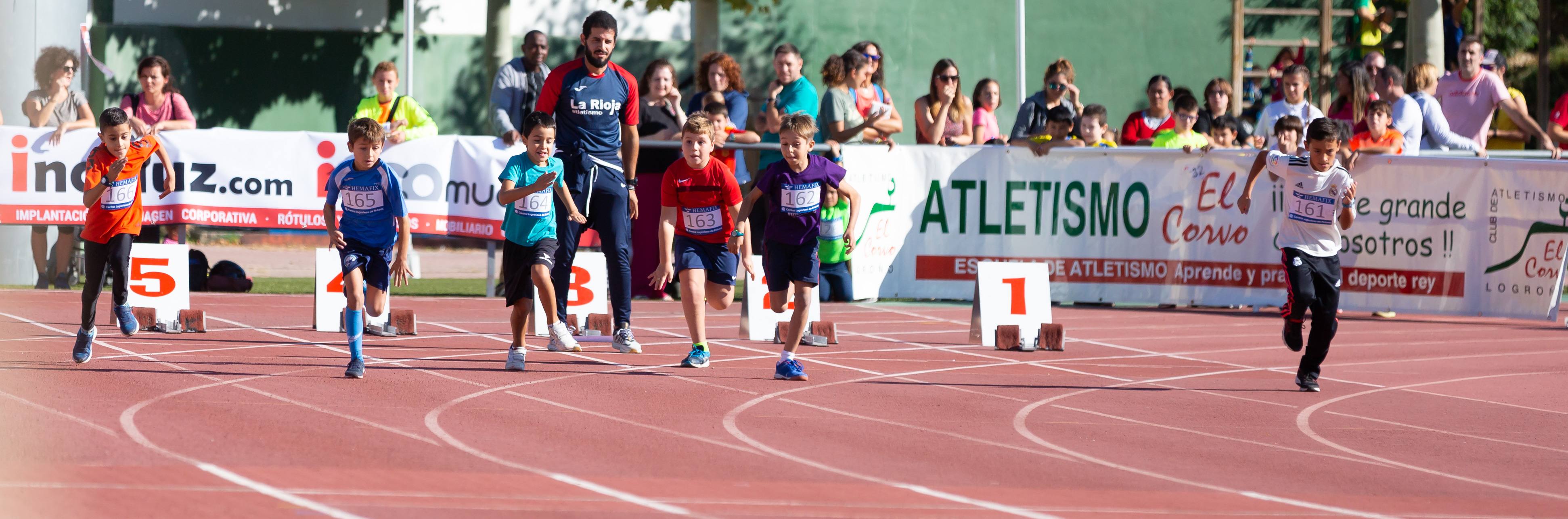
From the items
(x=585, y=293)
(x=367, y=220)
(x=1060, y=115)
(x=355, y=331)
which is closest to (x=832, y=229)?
(x=585, y=293)

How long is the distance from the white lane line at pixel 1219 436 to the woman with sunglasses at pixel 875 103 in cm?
577

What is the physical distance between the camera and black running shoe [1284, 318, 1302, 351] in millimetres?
10336

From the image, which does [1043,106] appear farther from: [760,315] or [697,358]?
[697,358]

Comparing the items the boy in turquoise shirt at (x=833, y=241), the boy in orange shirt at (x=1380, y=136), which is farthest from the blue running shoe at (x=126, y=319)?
the boy in orange shirt at (x=1380, y=136)

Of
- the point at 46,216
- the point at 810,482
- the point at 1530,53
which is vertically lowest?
the point at 810,482

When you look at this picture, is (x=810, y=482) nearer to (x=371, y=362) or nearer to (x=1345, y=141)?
(x=371, y=362)

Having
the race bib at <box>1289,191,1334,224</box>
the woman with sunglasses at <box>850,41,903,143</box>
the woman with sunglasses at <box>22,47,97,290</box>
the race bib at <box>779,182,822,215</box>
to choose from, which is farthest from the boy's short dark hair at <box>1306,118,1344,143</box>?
Answer: the woman with sunglasses at <box>22,47,97,290</box>

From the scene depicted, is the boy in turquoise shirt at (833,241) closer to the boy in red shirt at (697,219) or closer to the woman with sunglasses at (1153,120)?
the boy in red shirt at (697,219)

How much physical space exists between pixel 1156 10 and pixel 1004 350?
12.9 m

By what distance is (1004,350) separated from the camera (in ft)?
39.4

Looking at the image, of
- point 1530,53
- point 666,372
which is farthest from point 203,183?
point 1530,53

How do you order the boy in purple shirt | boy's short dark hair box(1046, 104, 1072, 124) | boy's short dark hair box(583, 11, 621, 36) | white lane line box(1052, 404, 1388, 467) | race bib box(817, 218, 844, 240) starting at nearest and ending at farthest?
white lane line box(1052, 404, 1388, 467)
the boy in purple shirt
boy's short dark hair box(583, 11, 621, 36)
race bib box(817, 218, 844, 240)
boy's short dark hair box(1046, 104, 1072, 124)

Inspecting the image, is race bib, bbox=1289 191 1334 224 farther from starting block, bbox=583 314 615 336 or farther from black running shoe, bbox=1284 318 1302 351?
starting block, bbox=583 314 615 336

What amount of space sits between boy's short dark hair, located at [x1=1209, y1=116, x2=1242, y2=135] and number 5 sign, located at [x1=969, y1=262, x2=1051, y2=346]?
4069 mm
